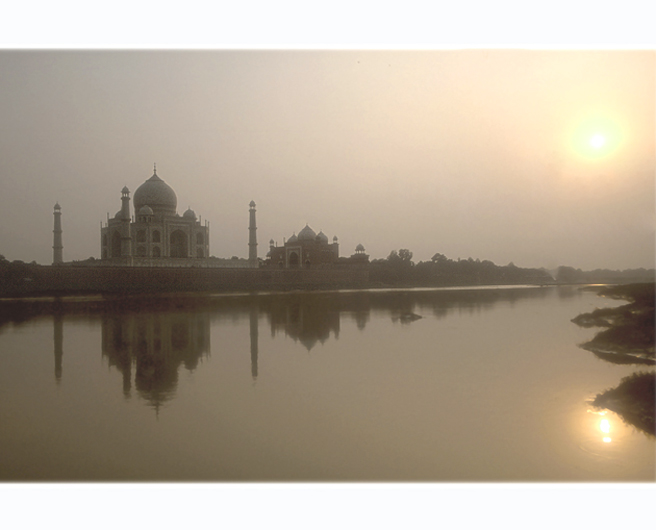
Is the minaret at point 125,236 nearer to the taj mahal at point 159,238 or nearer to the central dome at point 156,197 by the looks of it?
the taj mahal at point 159,238

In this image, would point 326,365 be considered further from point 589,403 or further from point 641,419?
point 641,419

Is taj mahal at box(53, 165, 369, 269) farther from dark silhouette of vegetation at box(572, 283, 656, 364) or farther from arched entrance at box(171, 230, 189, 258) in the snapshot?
dark silhouette of vegetation at box(572, 283, 656, 364)

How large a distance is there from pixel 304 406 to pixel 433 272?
1955 cm

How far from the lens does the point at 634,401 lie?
4793mm

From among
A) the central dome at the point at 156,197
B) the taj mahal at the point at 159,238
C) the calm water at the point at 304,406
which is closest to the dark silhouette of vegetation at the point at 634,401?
the calm water at the point at 304,406

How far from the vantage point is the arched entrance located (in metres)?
21.6

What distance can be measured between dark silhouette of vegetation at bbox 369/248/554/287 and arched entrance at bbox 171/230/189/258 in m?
8.49

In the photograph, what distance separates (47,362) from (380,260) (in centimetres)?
1929

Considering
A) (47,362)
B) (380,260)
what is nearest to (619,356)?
(47,362)

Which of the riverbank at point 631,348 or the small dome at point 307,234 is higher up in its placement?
the small dome at point 307,234

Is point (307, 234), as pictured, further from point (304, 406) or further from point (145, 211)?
point (304, 406)

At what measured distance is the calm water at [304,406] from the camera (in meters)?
3.43

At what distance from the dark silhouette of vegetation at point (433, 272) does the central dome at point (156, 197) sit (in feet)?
31.4

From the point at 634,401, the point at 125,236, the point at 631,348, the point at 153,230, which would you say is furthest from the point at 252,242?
the point at 634,401
